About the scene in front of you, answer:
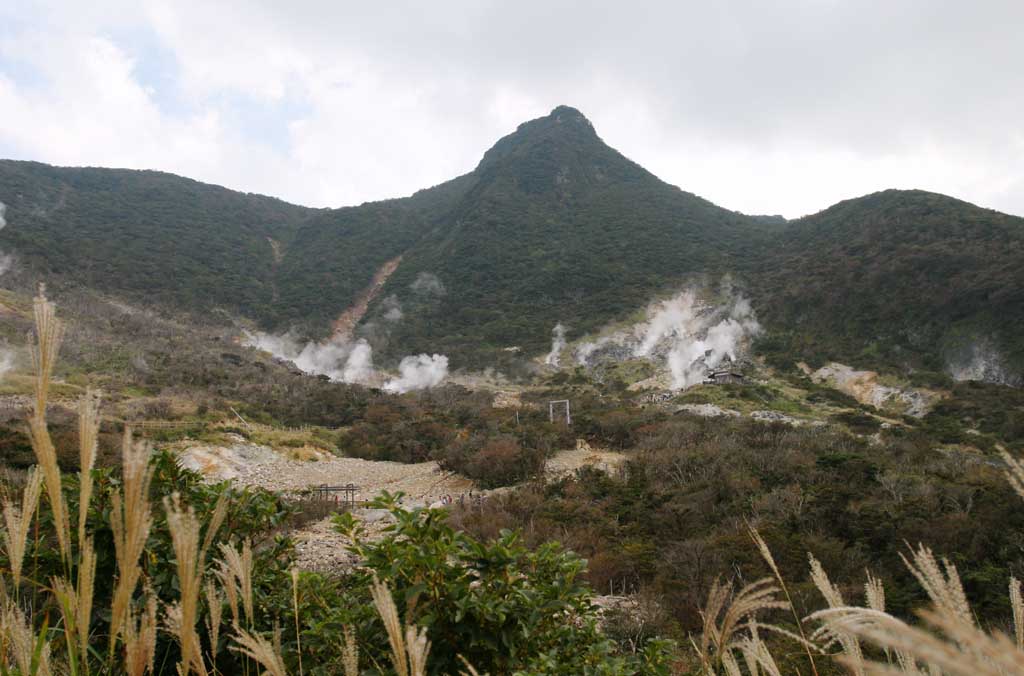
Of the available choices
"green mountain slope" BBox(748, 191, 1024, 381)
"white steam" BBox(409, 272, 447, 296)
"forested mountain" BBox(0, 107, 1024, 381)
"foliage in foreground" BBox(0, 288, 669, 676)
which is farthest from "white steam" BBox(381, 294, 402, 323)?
"foliage in foreground" BBox(0, 288, 669, 676)

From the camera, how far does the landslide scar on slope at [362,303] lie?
1779 inches

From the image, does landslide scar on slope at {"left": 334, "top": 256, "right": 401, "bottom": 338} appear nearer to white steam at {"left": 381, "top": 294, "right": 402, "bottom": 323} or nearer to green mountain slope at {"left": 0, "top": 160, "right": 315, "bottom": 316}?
white steam at {"left": 381, "top": 294, "right": 402, "bottom": 323}

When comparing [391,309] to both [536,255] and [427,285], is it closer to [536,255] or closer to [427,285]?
[427,285]

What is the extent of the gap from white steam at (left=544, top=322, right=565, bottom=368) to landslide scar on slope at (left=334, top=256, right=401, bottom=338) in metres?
15.3

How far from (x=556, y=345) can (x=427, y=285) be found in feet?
55.1

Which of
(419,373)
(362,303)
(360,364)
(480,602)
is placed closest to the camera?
(480,602)

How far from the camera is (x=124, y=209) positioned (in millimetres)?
53906

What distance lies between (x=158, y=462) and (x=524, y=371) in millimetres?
30289

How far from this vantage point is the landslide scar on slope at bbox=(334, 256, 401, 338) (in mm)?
45188

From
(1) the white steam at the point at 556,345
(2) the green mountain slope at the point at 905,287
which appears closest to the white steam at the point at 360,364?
(1) the white steam at the point at 556,345

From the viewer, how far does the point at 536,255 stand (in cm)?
5178

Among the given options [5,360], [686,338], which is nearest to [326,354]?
[5,360]

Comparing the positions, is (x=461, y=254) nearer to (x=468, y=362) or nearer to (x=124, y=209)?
(x=468, y=362)

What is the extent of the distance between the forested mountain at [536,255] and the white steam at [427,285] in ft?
0.77
